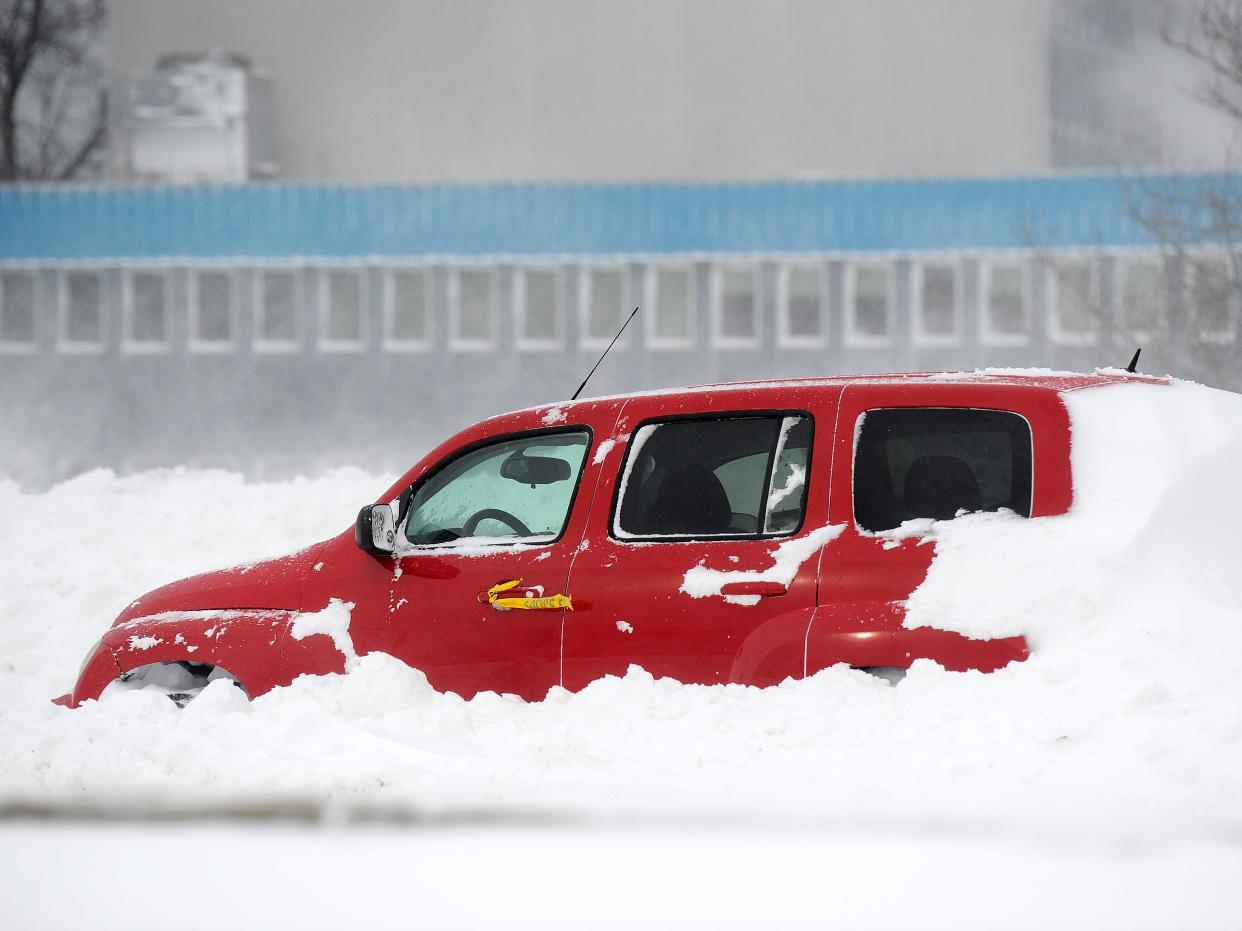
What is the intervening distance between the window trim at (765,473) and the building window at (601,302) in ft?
89.1

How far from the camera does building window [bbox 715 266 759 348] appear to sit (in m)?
32.7

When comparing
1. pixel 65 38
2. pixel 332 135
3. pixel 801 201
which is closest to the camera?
pixel 801 201

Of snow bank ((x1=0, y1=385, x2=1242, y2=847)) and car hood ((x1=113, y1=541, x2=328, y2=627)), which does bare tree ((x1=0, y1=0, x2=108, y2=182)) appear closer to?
car hood ((x1=113, y1=541, x2=328, y2=627))

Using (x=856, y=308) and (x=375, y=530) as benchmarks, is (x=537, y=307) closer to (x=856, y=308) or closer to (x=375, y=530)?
(x=856, y=308)

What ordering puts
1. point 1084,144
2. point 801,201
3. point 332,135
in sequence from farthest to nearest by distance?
point 1084,144 < point 332,135 < point 801,201

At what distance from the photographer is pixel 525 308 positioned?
3312 cm

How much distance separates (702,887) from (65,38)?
158 feet

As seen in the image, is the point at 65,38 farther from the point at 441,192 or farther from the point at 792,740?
the point at 792,740

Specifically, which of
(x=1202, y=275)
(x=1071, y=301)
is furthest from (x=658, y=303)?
(x=1202, y=275)

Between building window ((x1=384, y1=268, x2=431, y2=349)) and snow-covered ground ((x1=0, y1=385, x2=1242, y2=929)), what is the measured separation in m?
28.0

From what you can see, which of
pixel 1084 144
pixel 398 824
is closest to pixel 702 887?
pixel 398 824

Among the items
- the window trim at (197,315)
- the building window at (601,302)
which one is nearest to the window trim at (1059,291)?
the building window at (601,302)

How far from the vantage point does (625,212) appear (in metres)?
32.6

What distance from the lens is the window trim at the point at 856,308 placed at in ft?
106
